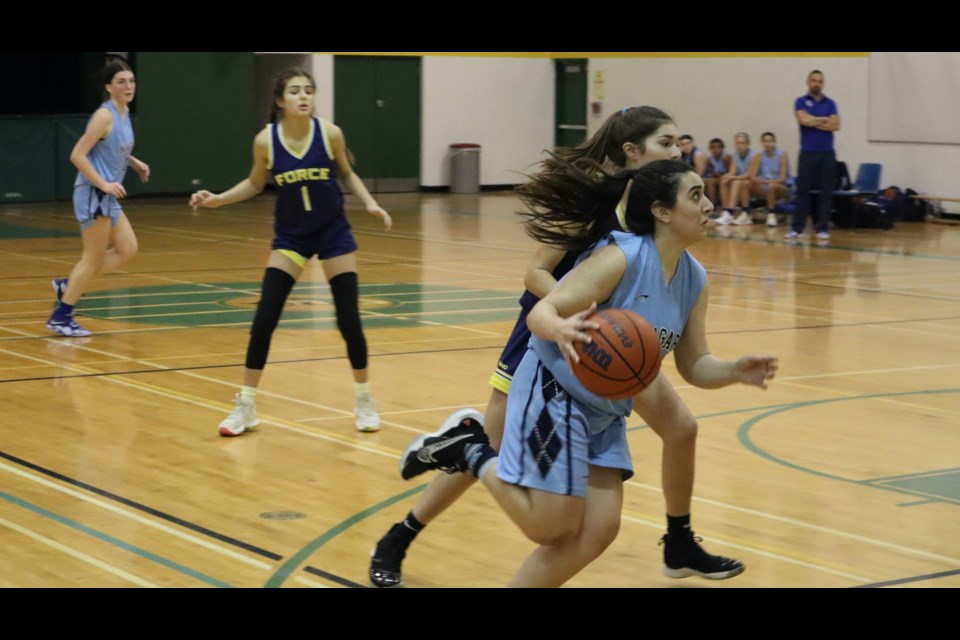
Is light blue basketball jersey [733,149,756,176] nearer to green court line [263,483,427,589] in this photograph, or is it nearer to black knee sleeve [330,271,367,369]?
black knee sleeve [330,271,367,369]

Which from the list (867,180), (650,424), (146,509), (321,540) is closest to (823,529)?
(650,424)

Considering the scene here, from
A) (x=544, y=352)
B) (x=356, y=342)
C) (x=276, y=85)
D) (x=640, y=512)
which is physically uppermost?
(x=276, y=85)

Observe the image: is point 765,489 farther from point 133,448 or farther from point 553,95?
point 553,95

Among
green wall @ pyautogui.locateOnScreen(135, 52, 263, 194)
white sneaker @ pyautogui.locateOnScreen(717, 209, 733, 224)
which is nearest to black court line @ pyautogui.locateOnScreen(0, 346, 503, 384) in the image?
white sneaker @ pyautogui.locateOnScreen(717, 209, 733, 224)

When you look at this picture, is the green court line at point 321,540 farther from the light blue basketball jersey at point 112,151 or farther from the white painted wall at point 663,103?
the white painted wall at point 663,103

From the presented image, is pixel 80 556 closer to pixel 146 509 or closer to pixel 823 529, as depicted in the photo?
pixel 146 509

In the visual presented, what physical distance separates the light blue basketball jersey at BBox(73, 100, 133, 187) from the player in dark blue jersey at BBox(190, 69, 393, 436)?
3006mm

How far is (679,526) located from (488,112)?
22.9 metres

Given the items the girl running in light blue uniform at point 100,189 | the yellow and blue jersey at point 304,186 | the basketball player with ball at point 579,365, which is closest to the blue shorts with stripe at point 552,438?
the basketball player with ball at point 579,365

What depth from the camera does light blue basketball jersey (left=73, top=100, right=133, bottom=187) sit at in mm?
10109

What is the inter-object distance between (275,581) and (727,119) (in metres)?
20.4

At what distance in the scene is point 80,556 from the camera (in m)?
5.15

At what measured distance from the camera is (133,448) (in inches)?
271
